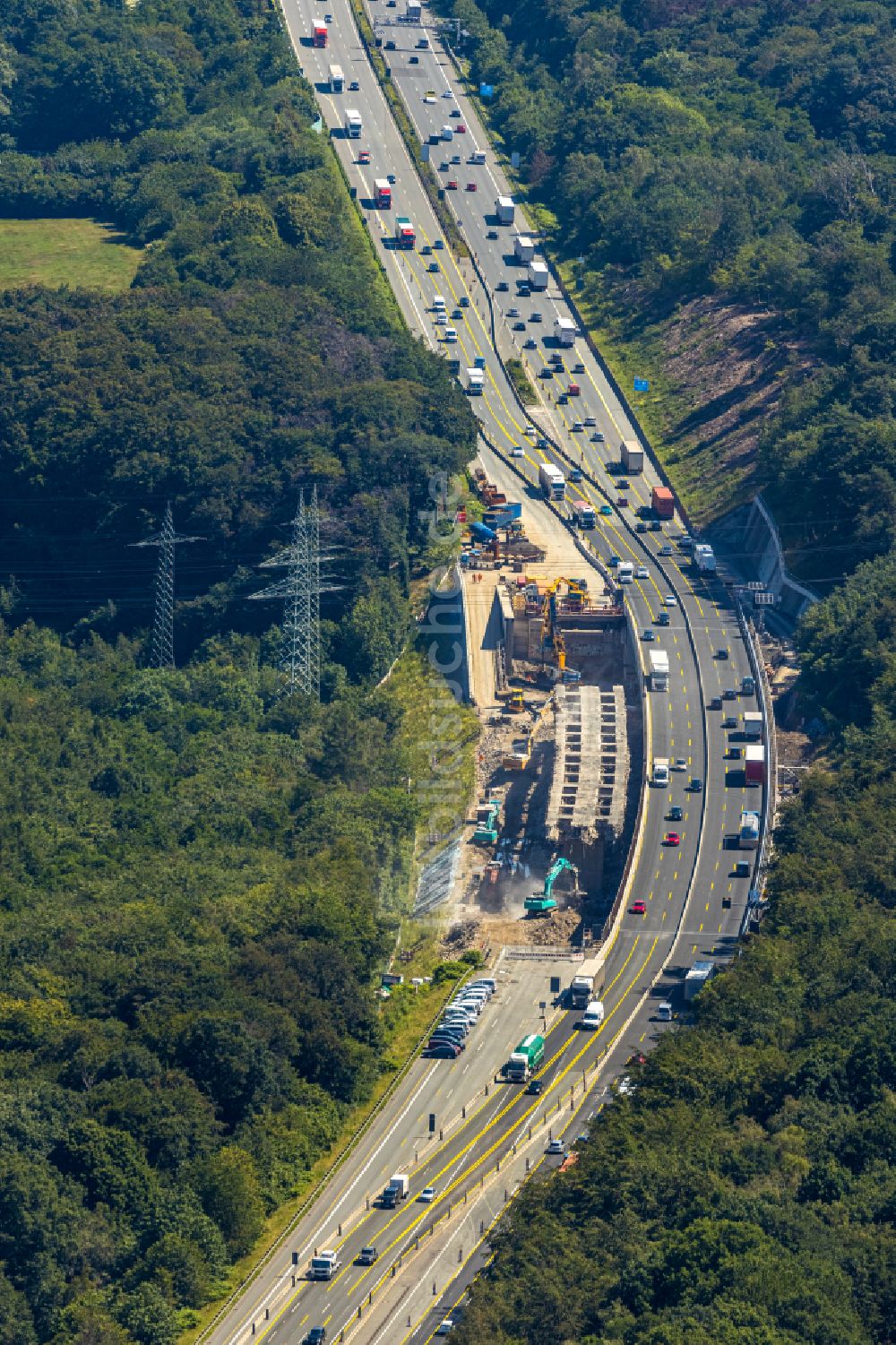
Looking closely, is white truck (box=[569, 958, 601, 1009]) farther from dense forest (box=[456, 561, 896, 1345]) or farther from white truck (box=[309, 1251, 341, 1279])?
white truck (box=[309, 1251, 341, 1279])

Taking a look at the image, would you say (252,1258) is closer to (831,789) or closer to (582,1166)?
(582,1166)

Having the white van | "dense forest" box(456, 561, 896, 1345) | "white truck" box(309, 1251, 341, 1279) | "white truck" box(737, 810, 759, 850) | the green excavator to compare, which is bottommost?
the green excavator

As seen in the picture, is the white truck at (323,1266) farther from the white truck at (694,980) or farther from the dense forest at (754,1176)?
the white truck at (694,980)

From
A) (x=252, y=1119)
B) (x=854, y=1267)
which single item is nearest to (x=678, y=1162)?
(x=854, y=1267)

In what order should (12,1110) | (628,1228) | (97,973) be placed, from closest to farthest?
(628,1228), (12,1110), (97,973)

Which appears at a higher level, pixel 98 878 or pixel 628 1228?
pixel 628 1228

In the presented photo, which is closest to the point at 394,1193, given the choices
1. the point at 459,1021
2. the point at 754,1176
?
the point at 459,1021

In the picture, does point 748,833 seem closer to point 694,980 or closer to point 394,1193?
point 694,980

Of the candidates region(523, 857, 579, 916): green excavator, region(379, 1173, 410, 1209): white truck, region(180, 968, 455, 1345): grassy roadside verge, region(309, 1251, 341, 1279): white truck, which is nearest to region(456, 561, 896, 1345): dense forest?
region(379, 1173, 410, 1209): white truck
